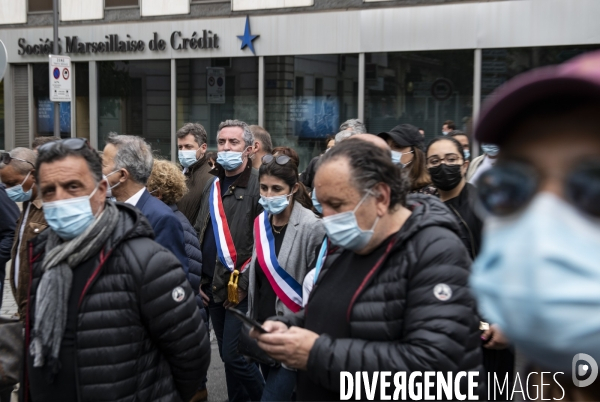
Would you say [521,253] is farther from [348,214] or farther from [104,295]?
[104,295]

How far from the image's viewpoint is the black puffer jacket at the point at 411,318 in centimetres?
241

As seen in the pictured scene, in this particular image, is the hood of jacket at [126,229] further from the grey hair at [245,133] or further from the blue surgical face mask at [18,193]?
the grey hair at [245,133]

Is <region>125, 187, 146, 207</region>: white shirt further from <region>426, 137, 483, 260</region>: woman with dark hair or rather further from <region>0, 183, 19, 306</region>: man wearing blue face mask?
<region>0, 183, 19, 306</region>: man wearing blue face mask

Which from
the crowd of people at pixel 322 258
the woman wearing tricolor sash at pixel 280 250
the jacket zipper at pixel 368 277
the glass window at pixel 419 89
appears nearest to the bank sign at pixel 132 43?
the glass window at pixel 419 89

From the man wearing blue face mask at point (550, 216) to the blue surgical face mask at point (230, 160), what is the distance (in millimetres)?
4983

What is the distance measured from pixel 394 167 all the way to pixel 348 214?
0.93 feet

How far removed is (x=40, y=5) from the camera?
62.5 feet

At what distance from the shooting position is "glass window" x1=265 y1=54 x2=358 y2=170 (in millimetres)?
15414

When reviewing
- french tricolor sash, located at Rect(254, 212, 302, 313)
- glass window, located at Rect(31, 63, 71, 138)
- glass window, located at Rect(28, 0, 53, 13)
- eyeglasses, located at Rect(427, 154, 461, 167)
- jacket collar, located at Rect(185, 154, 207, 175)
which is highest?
glass window, located at Rect(28, 0, 53, 13)

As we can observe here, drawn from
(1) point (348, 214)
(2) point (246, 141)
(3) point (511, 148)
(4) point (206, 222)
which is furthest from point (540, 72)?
(2) point (246, 141)

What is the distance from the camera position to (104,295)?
291 centimetres

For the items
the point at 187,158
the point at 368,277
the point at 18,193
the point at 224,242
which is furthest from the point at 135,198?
the point at 187,158

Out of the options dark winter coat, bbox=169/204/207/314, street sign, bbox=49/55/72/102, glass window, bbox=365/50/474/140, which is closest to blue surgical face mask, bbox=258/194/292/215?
dark winter coat, bbox=169/204/207/314

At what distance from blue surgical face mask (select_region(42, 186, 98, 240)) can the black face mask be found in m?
2.61
